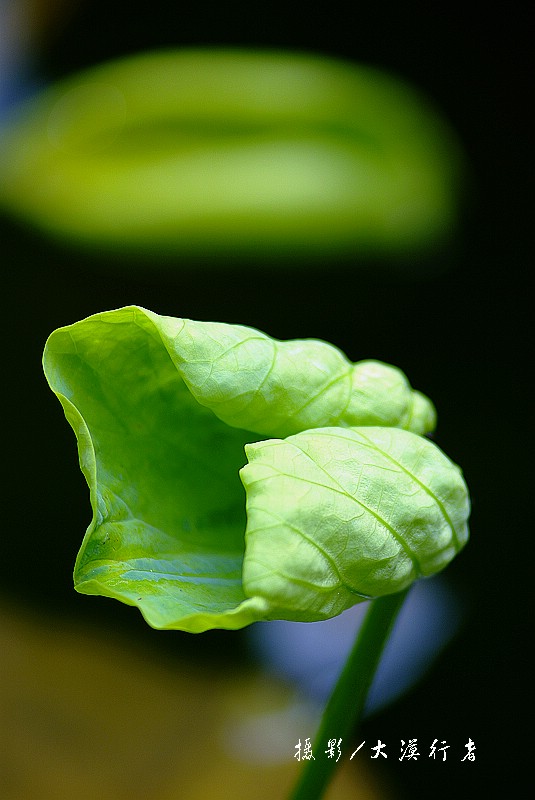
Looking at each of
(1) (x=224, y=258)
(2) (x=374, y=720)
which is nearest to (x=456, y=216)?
(1) (x=224, y=258)

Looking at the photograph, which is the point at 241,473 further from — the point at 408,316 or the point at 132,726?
the point at 408,316

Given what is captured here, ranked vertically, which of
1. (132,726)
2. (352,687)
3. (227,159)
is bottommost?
(132,726)

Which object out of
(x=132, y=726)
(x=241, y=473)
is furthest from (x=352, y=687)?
(x=132, y=726)

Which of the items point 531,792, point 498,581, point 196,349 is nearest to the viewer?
point 196,349

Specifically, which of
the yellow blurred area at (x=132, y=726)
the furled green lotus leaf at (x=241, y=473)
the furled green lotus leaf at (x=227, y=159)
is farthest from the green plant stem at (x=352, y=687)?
the furled green lotus leaf at (x=227, y=159)

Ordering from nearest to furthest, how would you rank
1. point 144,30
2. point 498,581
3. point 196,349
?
point 196,349 < point 498,581 < point 144,30

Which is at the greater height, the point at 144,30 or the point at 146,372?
the point at 144,30

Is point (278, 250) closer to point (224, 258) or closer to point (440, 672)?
point (224, 258)
